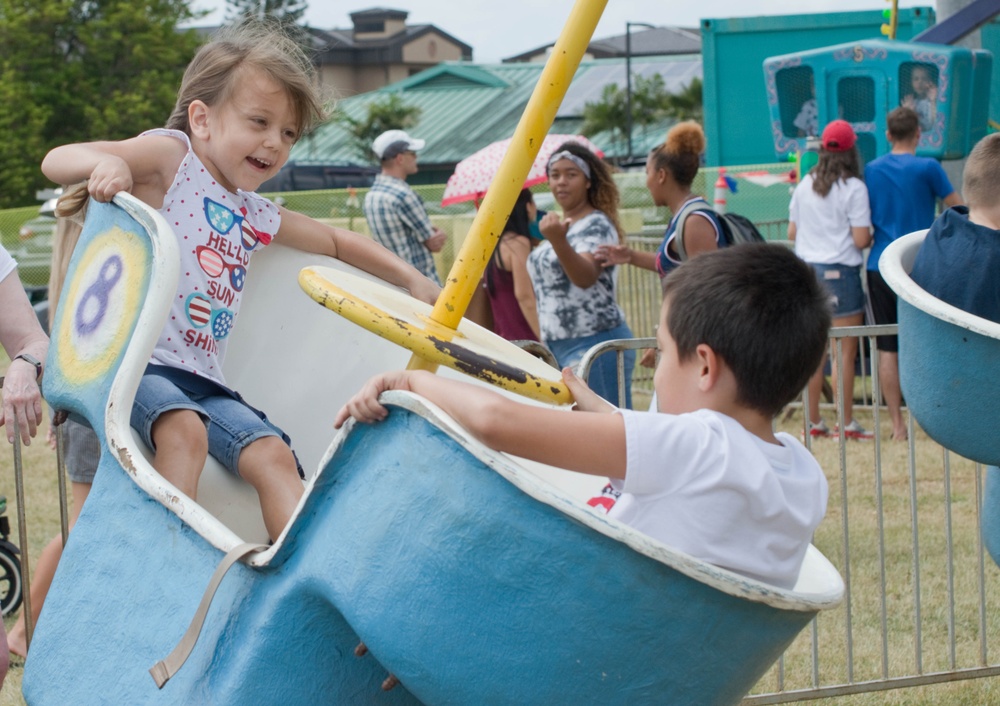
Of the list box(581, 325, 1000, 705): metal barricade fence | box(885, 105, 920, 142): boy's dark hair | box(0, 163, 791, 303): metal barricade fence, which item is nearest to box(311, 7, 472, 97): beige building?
box(0, 163, 791, 303): metal barricade fence

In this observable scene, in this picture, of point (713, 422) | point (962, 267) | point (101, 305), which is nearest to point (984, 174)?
point (962, 267)

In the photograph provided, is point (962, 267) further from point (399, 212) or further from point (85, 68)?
point (85, 68)

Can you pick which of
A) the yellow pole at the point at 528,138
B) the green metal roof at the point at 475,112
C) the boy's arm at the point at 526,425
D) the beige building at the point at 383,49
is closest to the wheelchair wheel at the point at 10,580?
the yellow pole at the point at 528,138

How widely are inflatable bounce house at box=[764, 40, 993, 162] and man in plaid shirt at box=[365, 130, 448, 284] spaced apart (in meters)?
3.23

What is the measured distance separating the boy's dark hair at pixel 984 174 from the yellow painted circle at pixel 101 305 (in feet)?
6.39

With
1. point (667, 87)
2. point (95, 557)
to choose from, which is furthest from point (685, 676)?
point (667, 87)

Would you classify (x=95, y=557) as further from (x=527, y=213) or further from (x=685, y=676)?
(x=527, y=213)

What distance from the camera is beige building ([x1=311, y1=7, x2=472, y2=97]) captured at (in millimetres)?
75812

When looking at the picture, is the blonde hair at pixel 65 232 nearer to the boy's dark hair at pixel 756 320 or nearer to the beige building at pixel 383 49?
the boy's dark hair at pixel 756 320

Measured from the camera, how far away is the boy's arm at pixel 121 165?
2320 mm

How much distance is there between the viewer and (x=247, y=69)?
258cm

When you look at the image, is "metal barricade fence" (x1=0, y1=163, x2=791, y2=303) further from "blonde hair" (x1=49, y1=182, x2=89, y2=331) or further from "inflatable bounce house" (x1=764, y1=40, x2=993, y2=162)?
"blonde hair" (x1=49, y1=182, x2=89, y2=331)

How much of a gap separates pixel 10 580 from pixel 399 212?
3.33 m

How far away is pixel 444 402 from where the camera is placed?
158 cm
